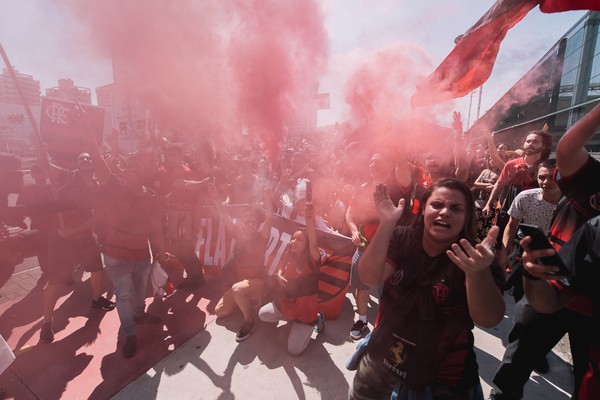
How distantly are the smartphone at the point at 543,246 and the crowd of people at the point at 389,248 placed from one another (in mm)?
28

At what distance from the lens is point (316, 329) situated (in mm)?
3477

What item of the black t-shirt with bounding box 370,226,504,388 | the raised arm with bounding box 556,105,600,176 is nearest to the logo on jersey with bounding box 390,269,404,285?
the black t-shirt with bounding box 370,226,504,388

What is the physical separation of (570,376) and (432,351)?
239 centimetres

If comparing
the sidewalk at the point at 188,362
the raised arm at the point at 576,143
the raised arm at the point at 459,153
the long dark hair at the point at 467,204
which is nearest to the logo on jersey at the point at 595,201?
the raised arm at the point at 576,143

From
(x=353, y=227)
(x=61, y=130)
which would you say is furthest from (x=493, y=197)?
(x=61, y=130)

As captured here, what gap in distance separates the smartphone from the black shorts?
4.39 meters

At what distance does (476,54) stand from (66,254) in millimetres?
5627

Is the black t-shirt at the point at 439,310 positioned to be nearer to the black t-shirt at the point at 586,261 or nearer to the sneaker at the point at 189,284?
the black t-shirt at the point at 586,261

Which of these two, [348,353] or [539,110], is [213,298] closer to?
[348,353]

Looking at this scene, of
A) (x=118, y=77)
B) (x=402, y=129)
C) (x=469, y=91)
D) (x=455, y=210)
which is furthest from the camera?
(x=402, y=129)

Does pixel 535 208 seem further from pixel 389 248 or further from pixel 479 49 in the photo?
pixel 389 248

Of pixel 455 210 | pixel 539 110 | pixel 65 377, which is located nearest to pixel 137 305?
pixel 65 377

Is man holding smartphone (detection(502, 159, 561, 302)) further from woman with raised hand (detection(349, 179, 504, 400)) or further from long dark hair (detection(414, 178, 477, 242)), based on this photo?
woman with raised hand (detection(349, 179, 504, 400))

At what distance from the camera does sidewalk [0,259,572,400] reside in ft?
8.56
